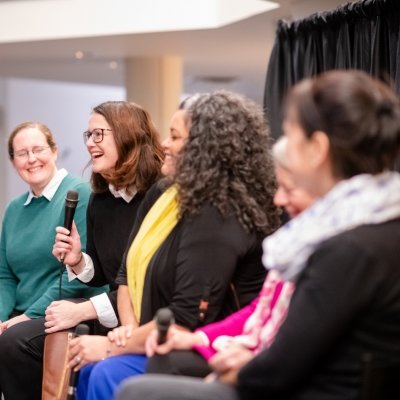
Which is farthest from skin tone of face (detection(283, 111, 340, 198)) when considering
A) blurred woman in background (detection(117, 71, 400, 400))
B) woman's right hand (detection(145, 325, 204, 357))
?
woman's right hand (detection(145, 325, 204, 357))

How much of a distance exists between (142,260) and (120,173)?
604 millimetres

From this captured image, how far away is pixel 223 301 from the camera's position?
233 cm

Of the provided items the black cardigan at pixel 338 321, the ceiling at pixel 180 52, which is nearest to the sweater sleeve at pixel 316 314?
the black cardigan at pixel 338 321

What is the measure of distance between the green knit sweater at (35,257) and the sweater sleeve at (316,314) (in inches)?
66.9

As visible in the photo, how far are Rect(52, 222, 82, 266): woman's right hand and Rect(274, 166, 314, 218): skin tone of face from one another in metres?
1.28

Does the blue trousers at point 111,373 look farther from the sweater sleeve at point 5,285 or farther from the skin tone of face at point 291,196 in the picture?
the sweater sleeve at point 5,285

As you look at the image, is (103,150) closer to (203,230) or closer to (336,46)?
(203,230)

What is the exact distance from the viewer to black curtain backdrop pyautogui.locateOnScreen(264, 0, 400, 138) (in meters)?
3.23

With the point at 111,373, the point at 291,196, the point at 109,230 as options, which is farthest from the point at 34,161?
the point at 291,196

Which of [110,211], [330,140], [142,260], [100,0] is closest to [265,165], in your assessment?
[142,260]

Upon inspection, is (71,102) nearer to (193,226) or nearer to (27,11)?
(27,11)

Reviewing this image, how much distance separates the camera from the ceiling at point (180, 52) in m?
6.19

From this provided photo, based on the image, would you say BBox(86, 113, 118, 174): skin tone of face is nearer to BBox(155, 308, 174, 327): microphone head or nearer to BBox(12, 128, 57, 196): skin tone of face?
BBox(12, 128, 57, 196): skin tone of face

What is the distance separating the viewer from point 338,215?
5.40ft
